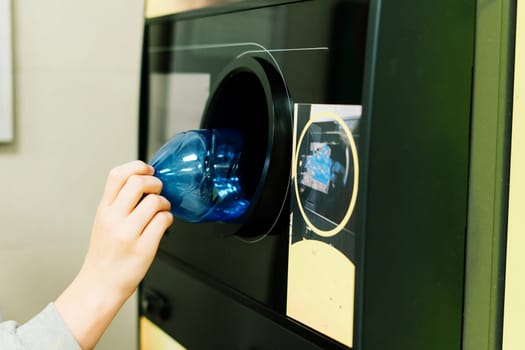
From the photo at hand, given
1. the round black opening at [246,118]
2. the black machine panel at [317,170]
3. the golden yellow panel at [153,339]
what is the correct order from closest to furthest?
the black machine panel at [317,170] < the round black opening at [246,118] < the golden yellow panel at [153,339]

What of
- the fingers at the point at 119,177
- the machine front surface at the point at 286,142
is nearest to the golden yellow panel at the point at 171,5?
the machine front surface at the point at 286,142

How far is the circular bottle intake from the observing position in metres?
0.73

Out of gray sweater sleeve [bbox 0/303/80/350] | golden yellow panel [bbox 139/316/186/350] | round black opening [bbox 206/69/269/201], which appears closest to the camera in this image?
gray sweater sleeve [bbox 0/303/80/350]

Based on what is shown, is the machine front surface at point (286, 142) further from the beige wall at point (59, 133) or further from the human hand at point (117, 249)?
the beige wall at point (59, 133)

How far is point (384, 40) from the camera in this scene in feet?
1.92

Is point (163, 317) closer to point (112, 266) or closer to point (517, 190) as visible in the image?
point (112, 266)

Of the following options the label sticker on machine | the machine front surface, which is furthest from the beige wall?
the label sticker on machine

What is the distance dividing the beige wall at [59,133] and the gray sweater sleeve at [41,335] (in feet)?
1.94

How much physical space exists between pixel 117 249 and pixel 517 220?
0.48 meters

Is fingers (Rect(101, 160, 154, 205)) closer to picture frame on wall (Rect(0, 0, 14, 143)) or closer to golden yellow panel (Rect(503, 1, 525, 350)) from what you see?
golden yellow panel (Rect(503, 1, 525, 350))

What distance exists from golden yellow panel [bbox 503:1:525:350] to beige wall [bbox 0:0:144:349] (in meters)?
0.96

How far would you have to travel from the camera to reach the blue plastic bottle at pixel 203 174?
795 millimetres

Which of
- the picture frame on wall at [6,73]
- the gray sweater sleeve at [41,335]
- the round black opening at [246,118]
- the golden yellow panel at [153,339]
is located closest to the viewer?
the gray sweater sleeve at [41,335]

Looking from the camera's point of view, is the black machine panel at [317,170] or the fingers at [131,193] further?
the fingers at [131,193]
